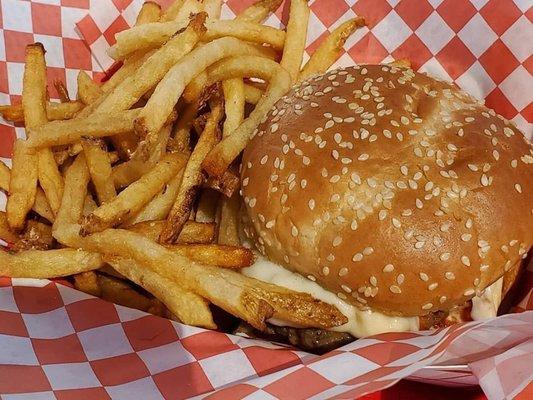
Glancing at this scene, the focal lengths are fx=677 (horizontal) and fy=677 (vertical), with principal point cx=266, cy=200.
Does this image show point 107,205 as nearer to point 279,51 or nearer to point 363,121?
point 363,121

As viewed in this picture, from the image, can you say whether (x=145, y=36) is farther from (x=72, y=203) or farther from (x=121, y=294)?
(x=121, y=294)

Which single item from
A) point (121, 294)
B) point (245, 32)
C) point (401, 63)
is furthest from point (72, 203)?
point (401, 63)

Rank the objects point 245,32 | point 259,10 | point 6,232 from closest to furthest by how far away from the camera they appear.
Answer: point 6,232 → point 245,32 → point 259,10

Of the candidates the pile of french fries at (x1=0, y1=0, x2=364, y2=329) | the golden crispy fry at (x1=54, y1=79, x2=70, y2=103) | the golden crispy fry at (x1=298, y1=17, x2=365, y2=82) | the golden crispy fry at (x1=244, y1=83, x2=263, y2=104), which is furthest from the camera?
the golden crispy fry at (x1=54, y1=79, x2=70, y2=103)

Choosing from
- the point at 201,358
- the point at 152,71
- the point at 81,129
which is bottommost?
the point at 201,358

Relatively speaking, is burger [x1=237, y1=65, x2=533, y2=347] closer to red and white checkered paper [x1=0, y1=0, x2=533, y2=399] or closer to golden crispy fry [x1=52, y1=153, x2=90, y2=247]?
red and white checkered paper [x1=0, y1=0, x2=533, y2=399]

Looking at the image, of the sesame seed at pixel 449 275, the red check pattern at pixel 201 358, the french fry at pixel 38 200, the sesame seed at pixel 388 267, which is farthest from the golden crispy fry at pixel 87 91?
the sesame seed at pixel 449 275

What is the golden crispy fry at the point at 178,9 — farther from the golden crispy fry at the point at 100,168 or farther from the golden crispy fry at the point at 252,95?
the golden crispy fry at the point at 100,168

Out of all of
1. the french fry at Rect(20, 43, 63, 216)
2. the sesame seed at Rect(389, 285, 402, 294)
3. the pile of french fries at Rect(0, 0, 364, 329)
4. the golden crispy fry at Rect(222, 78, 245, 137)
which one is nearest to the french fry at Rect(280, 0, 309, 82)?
the pile of french fries at Rect(0, 0, 364, 329)
